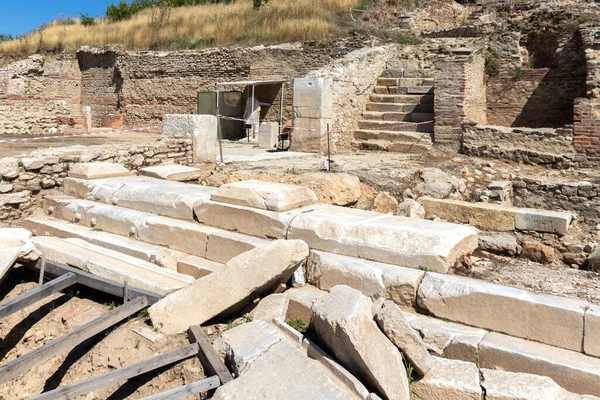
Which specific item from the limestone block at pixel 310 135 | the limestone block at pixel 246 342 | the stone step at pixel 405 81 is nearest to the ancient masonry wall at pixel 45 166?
the limestone block at pixel 310 135

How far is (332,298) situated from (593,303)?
1817 millimetres

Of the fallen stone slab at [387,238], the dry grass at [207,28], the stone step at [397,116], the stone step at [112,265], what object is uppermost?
the dry grass at [207,28]

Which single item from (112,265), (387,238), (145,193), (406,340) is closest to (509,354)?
(406,340)

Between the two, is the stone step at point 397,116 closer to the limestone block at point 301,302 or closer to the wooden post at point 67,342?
the limestone block at point 301,302

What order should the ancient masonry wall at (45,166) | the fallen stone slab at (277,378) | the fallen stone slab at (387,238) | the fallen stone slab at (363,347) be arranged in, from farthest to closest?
the ancient masonry wall at (45,166)
the fallen stone slab at (387,238)
the fallen stone slab at (363,347)
the fallen stone slab at (277,378)

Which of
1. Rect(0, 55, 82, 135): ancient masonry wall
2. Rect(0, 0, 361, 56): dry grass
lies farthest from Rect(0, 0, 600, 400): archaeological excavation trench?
Rect(0, 55, 82, 135): ancient masonry wall

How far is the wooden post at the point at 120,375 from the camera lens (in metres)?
3.29

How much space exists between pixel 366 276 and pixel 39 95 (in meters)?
20.4

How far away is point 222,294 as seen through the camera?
419 cm

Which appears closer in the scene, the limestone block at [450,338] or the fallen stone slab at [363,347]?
the fallen stone slab at [363,347]

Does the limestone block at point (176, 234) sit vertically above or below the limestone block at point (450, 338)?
above

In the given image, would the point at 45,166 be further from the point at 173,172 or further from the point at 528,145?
the point at 528,145

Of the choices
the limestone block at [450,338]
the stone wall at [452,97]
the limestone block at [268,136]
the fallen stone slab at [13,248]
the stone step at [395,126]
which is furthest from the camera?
the limestone block at [268,136]

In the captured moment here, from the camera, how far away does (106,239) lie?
19.9ft
